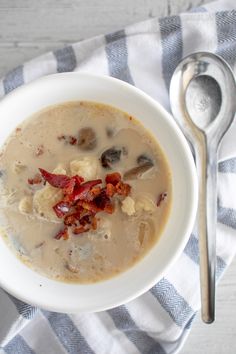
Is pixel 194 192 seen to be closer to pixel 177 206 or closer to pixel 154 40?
pixel 177 206

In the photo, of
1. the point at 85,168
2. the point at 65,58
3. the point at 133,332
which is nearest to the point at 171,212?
the point at 85,168

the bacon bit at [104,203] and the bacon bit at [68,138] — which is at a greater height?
the bacon bit at [68,138]

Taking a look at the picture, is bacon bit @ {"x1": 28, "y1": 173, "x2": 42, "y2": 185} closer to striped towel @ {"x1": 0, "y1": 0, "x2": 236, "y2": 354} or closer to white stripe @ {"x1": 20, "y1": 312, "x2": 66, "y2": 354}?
striped towel @ {"x1": 0, "y1": 0, "x2": 236, "y2": 354}

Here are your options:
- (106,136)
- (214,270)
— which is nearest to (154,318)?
(214,270)

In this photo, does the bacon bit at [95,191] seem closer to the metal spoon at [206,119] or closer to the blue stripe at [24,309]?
the metal spoon at [206,119]

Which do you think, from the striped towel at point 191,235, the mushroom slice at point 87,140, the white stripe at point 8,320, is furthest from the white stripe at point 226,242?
the white stripe at point 8,320

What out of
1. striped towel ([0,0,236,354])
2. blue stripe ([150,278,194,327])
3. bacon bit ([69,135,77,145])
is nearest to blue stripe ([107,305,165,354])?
striped towel ([0,0,236,354])
